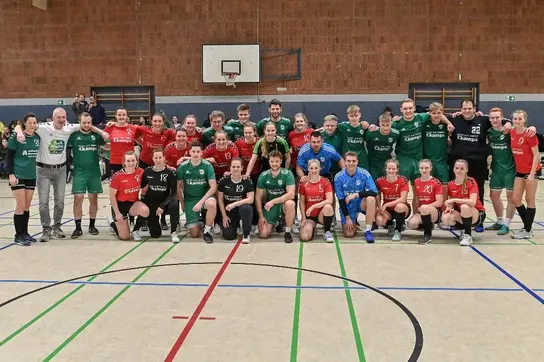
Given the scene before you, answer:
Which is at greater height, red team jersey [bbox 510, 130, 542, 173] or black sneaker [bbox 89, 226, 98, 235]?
red team jersey [bbox 510, 130, 542, 173]

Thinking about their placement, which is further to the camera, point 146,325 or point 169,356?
point 146,325

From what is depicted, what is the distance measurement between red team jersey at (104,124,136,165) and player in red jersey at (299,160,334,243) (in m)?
2.94

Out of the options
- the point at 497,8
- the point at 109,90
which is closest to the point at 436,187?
the point at 497,8

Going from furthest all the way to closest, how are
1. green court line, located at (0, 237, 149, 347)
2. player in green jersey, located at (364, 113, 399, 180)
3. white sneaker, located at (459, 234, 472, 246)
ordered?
player in green jersey, located at (364, 113, 399, 180), white sneaker, located at (459, 234, 472, 246), green court line, located at (0, 237, 149, 347)

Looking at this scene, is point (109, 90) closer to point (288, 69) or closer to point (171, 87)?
point (171, 87)

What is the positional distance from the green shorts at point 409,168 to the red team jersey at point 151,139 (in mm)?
3794

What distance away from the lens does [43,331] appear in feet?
12.7

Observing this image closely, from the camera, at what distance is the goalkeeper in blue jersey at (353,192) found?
7.27m

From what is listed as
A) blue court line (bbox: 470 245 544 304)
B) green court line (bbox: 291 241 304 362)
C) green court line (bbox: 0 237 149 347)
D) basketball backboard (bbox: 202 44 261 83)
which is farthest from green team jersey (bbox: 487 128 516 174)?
basketball backboard (bbox: 202 44 261 83)

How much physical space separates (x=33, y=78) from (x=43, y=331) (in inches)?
694

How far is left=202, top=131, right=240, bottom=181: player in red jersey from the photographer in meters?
7.79

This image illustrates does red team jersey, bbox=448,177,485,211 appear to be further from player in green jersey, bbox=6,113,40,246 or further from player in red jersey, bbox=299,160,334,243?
player in green jersey, bbox=6,113,40,246

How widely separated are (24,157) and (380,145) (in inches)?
209

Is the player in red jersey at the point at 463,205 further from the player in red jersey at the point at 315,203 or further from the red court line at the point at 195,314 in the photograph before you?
the red court line at the point at 195,314
